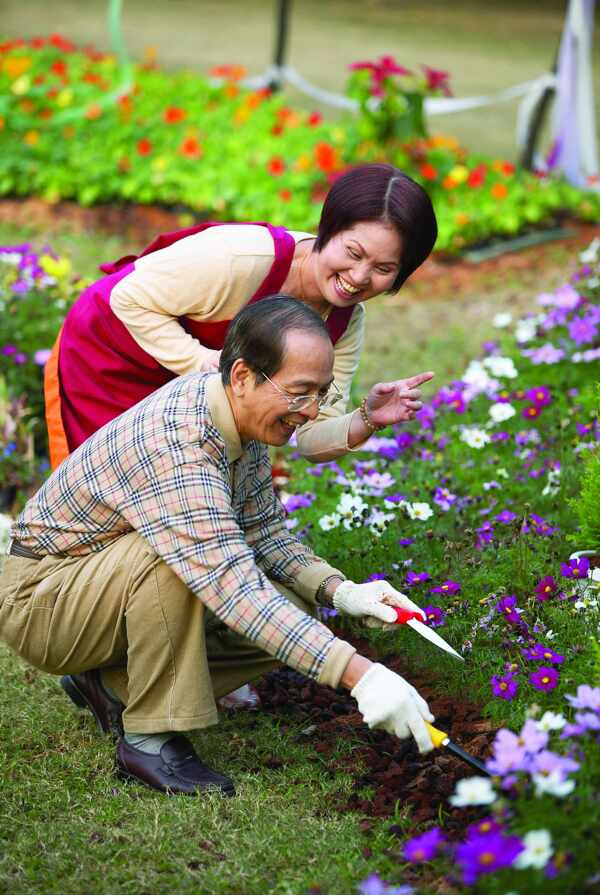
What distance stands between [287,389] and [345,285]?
0.57 metres

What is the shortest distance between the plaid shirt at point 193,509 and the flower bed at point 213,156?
3.93 metres

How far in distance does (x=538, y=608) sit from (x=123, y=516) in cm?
107

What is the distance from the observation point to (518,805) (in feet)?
6.37

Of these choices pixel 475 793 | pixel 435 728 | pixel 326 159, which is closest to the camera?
pixel 475 793

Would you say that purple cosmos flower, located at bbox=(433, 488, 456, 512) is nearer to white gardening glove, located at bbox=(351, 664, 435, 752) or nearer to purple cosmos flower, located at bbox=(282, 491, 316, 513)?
purple cosmos flower, located at bbox=(282, 491, 316, 513)

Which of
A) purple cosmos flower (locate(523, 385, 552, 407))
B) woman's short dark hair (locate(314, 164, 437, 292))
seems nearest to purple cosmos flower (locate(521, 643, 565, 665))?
woman's short dark hair (locate(314, 164, 437, 292))

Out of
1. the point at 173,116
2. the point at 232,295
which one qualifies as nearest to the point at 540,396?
the point at 232,295

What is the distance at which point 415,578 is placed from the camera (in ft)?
9.96

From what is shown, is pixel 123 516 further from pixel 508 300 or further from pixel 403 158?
pixel 403 158

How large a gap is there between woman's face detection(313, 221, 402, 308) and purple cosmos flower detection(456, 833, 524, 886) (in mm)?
1460

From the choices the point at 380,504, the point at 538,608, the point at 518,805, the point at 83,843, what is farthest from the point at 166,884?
the point at 380,504

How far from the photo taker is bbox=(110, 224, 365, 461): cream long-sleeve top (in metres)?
2.89

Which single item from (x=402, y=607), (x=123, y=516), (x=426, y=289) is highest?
(x=123, y=516)

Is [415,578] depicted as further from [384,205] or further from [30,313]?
[30,313]
